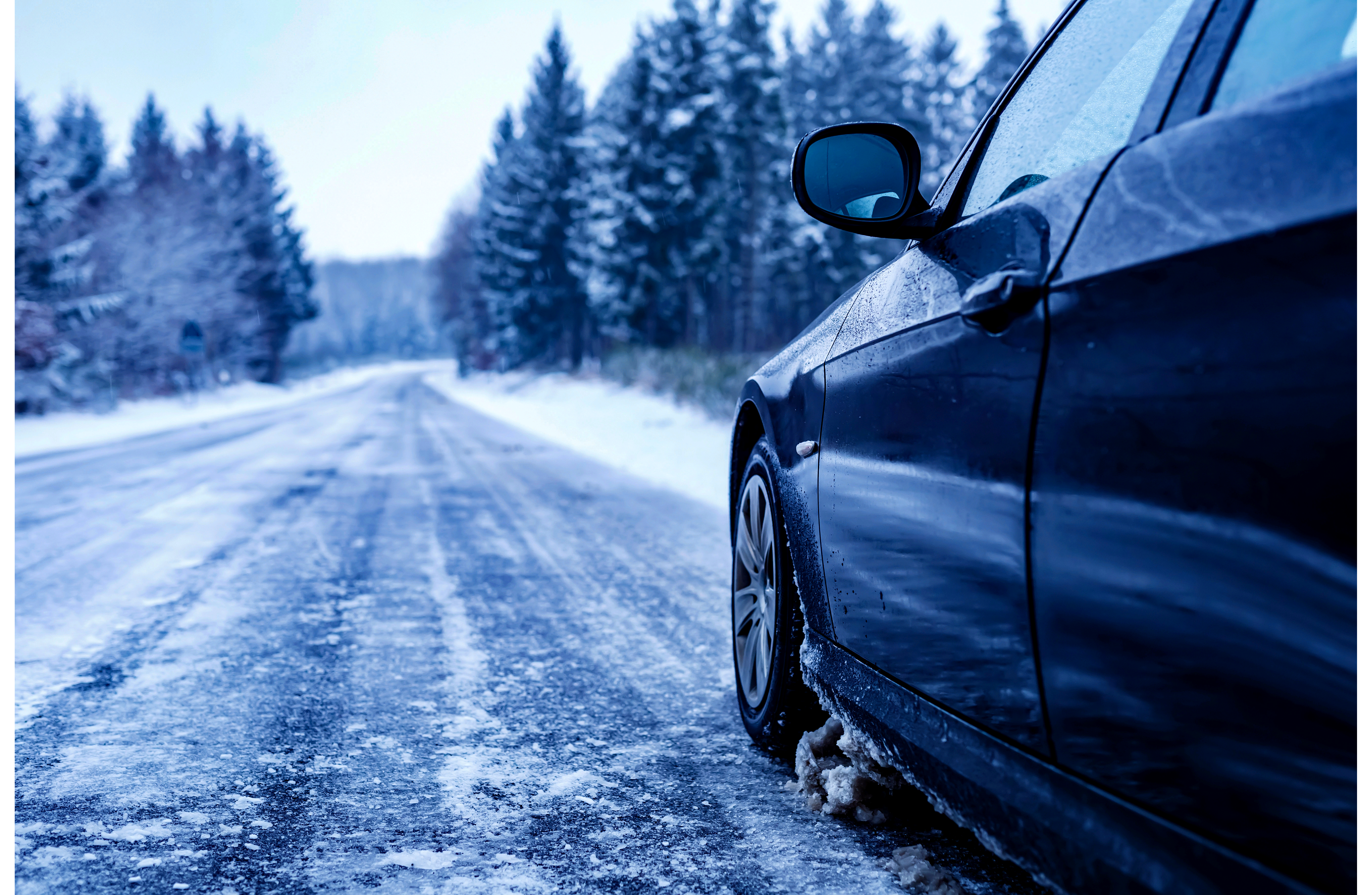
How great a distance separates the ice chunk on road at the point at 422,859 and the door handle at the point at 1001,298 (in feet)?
5.60

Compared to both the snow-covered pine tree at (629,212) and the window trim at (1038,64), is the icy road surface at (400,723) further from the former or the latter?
the snow-covered pine tree at (629,212)

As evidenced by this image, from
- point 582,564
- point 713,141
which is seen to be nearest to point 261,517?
point 582,564

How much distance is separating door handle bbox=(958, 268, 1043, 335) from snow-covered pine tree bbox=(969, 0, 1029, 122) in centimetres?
4412

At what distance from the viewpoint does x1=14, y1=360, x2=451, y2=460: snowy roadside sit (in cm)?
1992

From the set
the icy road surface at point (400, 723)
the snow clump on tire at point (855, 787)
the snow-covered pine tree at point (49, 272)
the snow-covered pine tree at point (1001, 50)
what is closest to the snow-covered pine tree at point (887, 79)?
the snow-covered pine tree at point (1001, 50)

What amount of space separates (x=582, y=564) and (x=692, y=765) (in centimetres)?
328

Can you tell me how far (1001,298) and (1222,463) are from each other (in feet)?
1.76

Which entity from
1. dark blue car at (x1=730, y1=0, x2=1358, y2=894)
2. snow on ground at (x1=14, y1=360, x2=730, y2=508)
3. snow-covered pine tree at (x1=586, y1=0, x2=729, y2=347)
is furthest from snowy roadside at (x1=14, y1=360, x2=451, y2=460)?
snow-covered pine tree at (x1=586, y1=0, x2=729, y2=347)

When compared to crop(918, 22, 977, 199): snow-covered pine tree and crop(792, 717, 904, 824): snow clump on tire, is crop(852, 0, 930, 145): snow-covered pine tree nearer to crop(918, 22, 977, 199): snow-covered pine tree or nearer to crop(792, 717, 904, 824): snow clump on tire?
crop(918, 22, 977, 199): snow-covered pine tree

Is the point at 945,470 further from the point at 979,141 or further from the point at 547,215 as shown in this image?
the point at 547,215

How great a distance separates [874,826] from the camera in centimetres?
254

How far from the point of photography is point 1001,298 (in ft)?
5.32

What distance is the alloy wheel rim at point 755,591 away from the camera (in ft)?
10.1

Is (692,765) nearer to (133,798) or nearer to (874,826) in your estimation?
(874,826)
